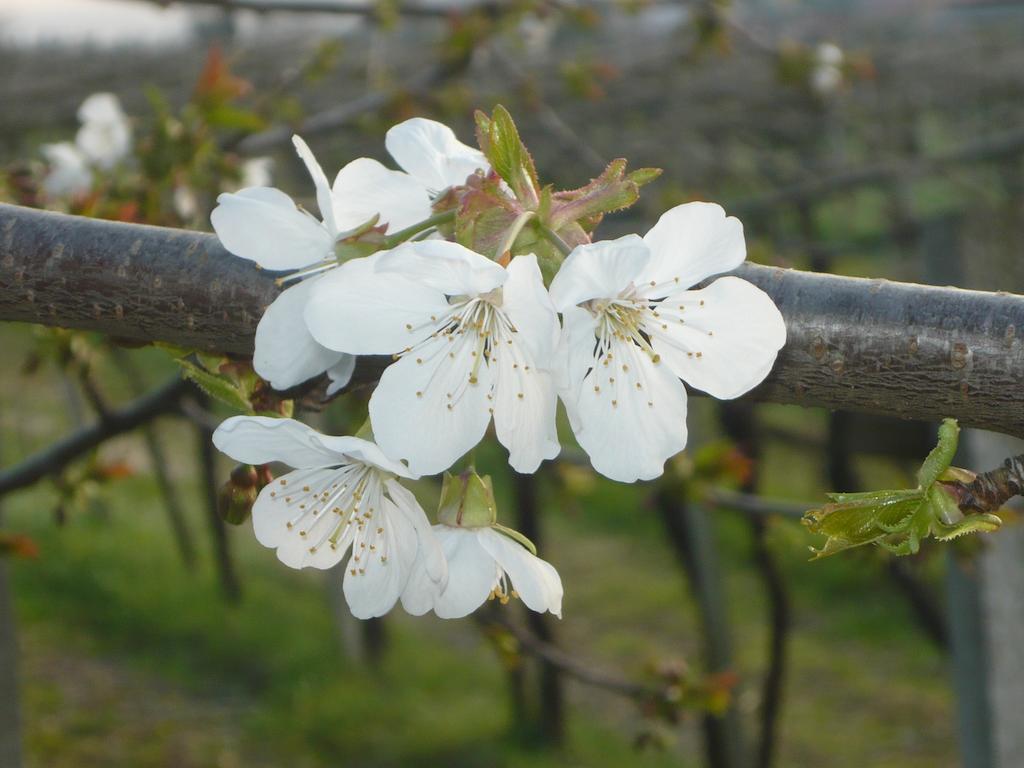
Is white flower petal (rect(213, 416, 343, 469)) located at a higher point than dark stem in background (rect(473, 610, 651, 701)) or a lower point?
higher

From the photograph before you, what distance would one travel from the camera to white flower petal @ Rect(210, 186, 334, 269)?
706 millimetres

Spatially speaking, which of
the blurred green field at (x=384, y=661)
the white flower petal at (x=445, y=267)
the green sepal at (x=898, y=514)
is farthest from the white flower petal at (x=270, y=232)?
the blurred green field at (x=384, y=661)

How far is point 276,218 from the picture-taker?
2.34 ft

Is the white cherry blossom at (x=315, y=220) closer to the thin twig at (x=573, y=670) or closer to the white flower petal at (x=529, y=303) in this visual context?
the white flower petal at (x=529, y=303)

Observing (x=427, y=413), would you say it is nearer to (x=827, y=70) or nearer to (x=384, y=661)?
(x=827, y=70)

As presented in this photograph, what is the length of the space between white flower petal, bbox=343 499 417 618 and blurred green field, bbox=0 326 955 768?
7.36 feet

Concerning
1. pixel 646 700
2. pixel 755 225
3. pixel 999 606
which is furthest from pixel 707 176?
pixel 646 700

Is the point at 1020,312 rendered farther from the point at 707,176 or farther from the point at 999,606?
the point at 707,176

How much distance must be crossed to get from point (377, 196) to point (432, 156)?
57 mm

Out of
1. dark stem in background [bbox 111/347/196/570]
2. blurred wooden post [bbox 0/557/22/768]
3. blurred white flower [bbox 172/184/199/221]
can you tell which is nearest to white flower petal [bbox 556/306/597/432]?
blurred white flower [bbox 172/184/199/221]

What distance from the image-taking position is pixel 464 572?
73 centimetres

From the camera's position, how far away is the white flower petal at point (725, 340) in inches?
25.6

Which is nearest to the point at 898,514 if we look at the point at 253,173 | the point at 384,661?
the point at 253,173

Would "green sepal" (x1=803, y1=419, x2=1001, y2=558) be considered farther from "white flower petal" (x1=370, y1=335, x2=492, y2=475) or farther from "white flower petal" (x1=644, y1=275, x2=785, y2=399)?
"white flower petal" (x1=370, y1=335, x2=492, y2=475)
